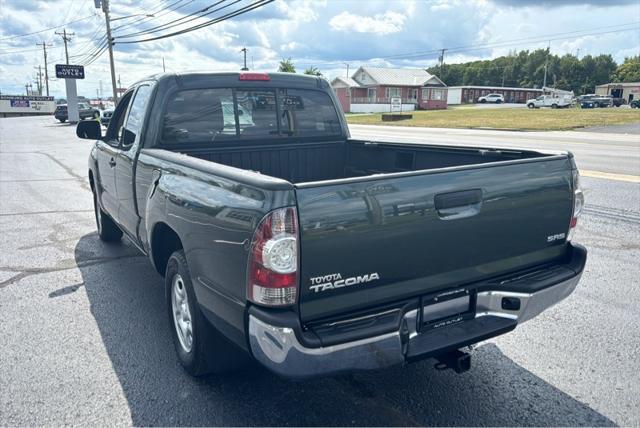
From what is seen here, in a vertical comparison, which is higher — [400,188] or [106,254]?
[400,188]

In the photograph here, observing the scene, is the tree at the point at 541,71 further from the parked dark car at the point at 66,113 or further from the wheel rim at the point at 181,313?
the wheel rim at the point at 181,313

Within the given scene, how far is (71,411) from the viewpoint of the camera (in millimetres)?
2918

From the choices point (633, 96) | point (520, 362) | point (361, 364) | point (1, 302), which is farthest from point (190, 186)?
point (633, 96)

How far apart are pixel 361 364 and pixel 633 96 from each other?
113m

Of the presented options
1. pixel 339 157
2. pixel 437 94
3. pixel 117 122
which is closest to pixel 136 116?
pixel 117 122

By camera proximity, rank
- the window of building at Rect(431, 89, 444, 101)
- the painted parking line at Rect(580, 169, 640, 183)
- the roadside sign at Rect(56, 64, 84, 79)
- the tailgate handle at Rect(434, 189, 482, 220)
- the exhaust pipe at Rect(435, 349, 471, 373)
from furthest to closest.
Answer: the window of building at Rect(431, 89, 444, 101)
the roadside sign at Rect(56, 64, 84, 79)
the painted parking line at Rect(580, 169, 640, 183)
the exhaust pipe at Rect(435, 349, 471, 373)
the tailgate handle at Rect(434, 189, 482, 220)

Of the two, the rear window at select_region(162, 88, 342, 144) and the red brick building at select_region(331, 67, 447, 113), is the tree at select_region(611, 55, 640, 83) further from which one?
the rear window at select_region(162, 88, 342, 144)

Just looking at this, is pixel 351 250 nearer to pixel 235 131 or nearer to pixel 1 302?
pixel 235 131

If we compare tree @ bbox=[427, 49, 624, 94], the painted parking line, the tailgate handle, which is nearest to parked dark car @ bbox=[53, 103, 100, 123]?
the painted parking line

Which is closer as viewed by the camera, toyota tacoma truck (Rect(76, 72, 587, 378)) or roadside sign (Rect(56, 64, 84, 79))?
toyota tacoma truck (Rect(76, 72, 587, 378))

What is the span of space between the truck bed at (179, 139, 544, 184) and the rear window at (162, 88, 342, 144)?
0.11m

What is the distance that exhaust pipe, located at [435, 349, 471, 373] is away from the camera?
282 centimetres

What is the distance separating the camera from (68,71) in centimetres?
3531

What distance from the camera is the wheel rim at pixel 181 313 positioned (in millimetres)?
3264
